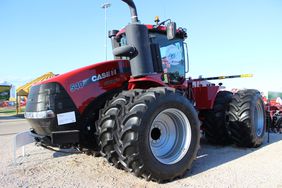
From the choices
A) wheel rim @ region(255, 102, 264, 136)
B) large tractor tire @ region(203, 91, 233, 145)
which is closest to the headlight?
large tractor tire @ region(203, 91, 233, 145)

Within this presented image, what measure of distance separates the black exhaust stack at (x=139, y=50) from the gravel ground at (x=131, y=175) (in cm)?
171

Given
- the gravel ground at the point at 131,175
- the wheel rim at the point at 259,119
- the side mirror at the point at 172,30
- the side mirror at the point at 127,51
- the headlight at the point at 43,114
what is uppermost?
the side mirror at the point at 172,30

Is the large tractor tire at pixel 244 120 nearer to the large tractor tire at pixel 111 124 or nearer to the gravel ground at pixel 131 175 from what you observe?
the gravel ground at pixel 131 175

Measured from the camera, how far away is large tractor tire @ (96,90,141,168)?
4410 mm

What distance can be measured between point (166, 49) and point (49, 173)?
3.28 meters

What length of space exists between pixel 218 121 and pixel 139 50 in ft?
9.31

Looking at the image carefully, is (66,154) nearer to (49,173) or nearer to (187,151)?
(49,173)

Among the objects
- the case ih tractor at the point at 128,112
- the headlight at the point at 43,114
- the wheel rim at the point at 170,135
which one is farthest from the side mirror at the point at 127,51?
the headlight at the point at 43,114

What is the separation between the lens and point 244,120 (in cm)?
636

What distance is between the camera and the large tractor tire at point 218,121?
→ 6.78m

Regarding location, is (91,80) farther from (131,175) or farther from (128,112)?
(131,175)

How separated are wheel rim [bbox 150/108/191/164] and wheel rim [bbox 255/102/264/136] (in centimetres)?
288

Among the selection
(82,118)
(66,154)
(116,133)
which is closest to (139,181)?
(116,133)

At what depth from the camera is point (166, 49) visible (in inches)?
244
